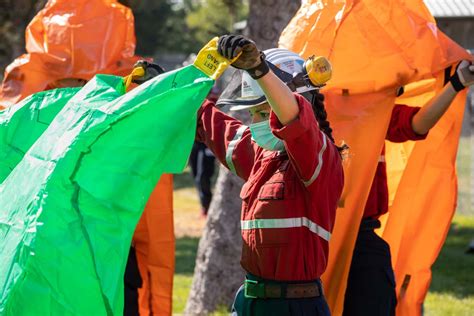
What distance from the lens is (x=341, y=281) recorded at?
5211 millimetres

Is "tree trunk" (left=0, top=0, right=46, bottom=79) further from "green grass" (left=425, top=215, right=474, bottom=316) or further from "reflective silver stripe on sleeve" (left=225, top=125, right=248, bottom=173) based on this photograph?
"reflective silver stripe on sleeve" (left=225, top=125, right=248, bottom=173)

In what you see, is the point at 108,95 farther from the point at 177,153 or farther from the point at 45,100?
the point at 45,100

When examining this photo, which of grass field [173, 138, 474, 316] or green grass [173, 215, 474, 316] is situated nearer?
green grass [173, 215, 474, 316]

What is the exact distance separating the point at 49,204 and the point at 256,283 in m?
0.94

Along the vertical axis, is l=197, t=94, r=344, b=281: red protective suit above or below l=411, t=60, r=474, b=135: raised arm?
below

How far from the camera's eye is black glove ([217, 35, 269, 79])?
373cm

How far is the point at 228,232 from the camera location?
807cm

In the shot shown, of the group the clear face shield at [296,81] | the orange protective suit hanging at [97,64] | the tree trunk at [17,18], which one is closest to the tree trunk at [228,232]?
the orange protective suit hanging at [97,64]

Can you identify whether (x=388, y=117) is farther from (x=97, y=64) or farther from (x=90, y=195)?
(x=90, y=195)

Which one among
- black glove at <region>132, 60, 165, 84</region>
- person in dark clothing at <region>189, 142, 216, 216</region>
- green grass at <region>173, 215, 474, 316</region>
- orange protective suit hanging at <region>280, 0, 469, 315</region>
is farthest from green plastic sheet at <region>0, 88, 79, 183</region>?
person in dark clothing at <region>189, 142, 216, 216</region>

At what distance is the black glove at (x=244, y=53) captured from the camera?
3.73 meters

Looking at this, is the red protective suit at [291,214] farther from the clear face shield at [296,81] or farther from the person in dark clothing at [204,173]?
the person in dark clothing at [204,173]

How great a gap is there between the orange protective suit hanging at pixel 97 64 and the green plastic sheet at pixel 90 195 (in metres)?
1.80

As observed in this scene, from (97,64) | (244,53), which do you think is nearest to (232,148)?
(244,53)
